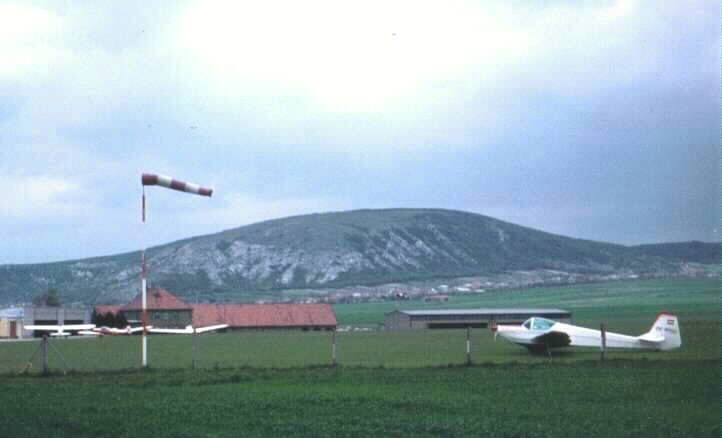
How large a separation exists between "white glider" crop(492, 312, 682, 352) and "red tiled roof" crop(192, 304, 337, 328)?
54815 millimetres

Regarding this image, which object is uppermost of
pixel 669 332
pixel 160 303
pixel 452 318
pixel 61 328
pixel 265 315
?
pixel 160 303

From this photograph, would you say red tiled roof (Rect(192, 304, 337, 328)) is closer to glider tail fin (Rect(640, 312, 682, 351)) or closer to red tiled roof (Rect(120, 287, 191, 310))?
red tiled roof (Rect(120, 287, 191, 310))

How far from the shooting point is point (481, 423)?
10445mm

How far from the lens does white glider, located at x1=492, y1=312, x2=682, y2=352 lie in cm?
2530

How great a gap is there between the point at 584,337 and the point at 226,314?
62.0m

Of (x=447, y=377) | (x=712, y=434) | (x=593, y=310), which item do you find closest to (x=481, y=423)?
(x=712, y=434)

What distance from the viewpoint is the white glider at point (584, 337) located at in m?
25.3

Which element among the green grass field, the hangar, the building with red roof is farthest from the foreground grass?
the building with red roof

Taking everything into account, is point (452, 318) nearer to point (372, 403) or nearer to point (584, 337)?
point (584, 337)

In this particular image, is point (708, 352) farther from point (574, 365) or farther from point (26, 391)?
point (26, 391)

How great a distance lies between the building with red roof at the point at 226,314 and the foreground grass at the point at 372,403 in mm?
60756

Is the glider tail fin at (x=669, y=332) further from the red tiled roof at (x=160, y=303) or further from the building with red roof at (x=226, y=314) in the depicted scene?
the red tiled roof at (x=160, y=303)

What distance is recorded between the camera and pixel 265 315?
279 feet

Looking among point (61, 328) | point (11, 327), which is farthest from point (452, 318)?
point (61, 328)
